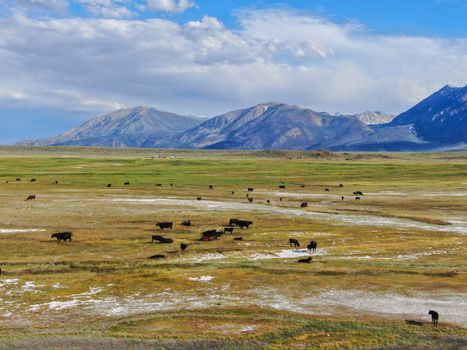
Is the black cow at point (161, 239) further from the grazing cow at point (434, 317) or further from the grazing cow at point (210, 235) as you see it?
the grazing cow at point (434, 317)

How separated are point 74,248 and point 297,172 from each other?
130m

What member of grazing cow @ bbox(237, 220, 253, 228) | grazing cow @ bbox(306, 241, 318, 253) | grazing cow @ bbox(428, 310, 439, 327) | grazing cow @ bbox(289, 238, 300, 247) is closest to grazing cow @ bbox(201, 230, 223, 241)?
grazing cow @ bbox(237, 220, 253, 228)

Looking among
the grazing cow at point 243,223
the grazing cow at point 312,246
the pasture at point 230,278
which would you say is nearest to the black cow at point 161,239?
the pasture at point 230,278

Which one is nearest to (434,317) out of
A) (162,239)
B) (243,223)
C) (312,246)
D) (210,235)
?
(312,246)

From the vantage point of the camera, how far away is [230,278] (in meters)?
38.7

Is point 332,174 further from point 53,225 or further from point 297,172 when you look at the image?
point 53,225

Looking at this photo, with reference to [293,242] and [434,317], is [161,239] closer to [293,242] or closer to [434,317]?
[293,242]

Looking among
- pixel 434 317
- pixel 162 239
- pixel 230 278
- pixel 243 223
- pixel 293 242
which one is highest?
pixel 243 223

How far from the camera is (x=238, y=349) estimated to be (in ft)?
84.2

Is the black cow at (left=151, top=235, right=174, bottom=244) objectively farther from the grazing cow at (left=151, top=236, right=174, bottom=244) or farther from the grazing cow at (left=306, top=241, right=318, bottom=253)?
the grazing cow at (left=306, top=241, right=318, bottom=253)

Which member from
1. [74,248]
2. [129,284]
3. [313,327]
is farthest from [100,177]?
[313,327]

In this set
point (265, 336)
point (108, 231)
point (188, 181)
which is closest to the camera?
point (265, 336)

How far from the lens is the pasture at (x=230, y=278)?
27.5 metres

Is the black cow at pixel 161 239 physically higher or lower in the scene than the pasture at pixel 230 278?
higher
